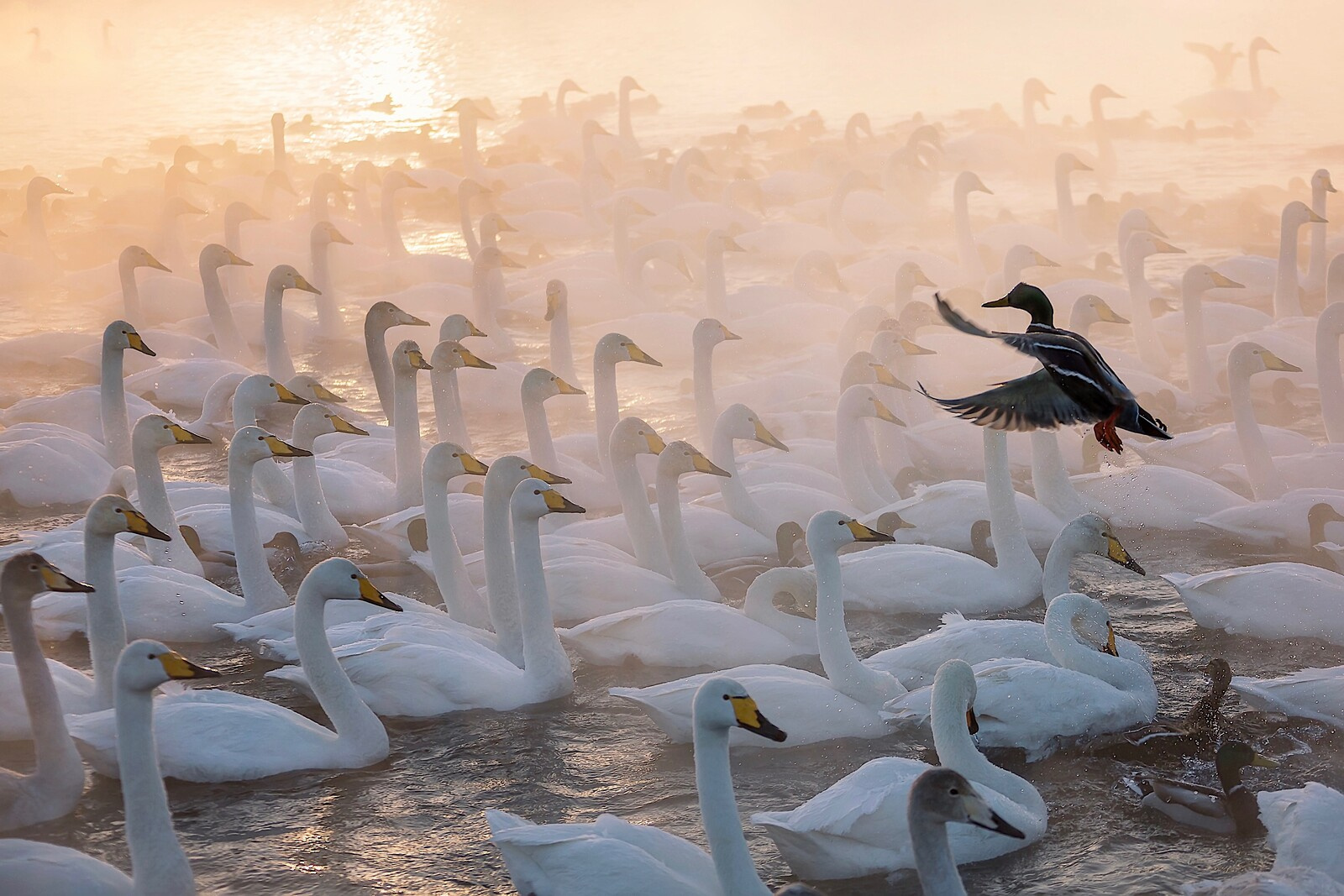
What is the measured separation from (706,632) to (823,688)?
862mm

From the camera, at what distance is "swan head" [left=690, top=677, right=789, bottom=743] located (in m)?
4.94

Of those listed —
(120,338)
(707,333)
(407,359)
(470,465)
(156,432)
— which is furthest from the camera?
(707,333)

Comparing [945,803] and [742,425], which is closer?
[945,803]

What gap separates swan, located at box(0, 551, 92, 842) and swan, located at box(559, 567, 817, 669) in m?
2.46

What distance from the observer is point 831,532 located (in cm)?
684

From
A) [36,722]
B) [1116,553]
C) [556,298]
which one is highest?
[556,298]

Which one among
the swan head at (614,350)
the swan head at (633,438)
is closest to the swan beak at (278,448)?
the swan head at (633,438)

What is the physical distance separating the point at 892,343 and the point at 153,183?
16291 millimetres

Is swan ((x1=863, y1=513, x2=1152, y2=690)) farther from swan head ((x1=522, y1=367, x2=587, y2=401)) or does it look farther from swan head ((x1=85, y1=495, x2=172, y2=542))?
swan head ((x1=85, y1=495, x2=172, y2=542))

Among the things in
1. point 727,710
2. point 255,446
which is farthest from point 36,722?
point 727,710

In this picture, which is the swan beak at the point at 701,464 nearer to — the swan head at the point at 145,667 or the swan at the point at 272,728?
the swan at the point at 272,728


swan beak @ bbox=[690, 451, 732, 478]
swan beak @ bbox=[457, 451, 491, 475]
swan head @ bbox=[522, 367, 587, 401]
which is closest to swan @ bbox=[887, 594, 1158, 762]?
swan beak @ bbox=[690, 451, 732, 478]

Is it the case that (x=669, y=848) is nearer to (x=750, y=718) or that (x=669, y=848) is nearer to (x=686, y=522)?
(x=750, y=718)

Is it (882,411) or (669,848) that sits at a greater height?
(882,411)
